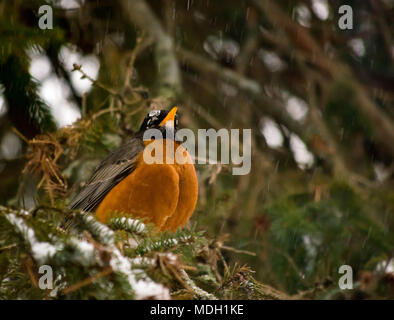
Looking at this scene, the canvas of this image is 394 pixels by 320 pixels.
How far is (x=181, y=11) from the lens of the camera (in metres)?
5.36

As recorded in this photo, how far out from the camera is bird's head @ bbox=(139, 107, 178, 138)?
3654 millimetres

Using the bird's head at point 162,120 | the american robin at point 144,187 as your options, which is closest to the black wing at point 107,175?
the american robin at point 144,187

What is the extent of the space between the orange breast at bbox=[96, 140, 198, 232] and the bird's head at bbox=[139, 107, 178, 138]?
38 cm

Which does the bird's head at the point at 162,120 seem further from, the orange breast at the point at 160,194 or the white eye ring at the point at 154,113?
the orange breast at the point at 160,194

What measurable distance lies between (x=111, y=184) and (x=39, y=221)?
173cm

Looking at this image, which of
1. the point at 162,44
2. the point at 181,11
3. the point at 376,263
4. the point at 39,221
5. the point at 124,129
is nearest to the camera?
the point at 39,221

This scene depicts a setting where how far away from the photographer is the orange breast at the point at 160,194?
3096mm

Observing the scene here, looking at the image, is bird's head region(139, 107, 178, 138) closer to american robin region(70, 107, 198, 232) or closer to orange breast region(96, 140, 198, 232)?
american robin region(70, 107, 198, 232)

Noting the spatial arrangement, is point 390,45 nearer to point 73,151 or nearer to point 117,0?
point 117,0

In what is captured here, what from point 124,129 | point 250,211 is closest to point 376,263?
point 250,211

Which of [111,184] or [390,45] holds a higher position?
[390,45]

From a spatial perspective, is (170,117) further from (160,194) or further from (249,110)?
(249,110)

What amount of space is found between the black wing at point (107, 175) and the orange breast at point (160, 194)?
2.4 inches

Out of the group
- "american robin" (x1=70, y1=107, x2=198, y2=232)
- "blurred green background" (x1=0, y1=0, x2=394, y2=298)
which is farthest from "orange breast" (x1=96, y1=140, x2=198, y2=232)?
"blurred green background" (x1=0, y1=0, x2=394, y2=298)
